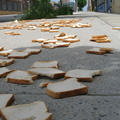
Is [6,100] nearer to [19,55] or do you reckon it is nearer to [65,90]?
[65,90]

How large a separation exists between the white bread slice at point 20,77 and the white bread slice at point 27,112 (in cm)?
40

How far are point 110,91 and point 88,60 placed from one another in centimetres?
79

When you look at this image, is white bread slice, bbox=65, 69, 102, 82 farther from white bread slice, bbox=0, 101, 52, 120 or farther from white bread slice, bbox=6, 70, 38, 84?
white bread slice, bbox=0, 101, 52, 120

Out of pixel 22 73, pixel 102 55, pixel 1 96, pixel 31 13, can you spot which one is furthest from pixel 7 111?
pixel 31 13

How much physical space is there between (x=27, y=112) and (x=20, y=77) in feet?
1.78

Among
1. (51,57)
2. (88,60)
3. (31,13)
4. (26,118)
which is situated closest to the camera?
(26,118)

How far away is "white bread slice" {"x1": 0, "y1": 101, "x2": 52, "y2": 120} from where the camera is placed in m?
1.01

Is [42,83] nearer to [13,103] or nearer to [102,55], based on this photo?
[13,103]

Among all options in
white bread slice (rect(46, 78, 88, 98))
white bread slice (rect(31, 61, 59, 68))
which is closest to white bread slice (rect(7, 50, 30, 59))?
white bread slice (rect(31, 61, 59, 68))

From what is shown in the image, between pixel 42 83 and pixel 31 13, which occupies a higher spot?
pixel 31 13

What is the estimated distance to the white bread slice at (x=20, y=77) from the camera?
153cm

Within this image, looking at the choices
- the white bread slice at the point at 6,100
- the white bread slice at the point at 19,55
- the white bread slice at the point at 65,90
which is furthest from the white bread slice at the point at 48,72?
the white bread slice at the point at 19,55

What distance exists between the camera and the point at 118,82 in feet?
4.92

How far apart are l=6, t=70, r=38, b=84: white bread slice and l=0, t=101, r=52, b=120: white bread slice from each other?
0.40m
